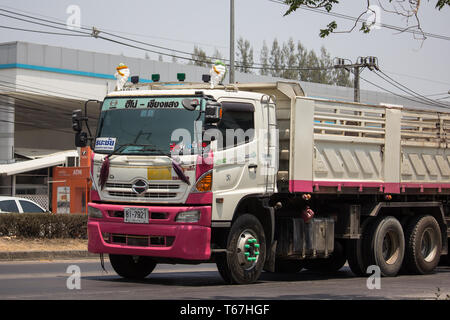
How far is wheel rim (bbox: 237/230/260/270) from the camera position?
12.7 m

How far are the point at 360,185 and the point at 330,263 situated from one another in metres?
2.35

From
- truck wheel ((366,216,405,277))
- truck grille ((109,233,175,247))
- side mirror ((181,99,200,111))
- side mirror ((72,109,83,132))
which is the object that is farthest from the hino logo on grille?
truck wheel ((366,216,405,277))

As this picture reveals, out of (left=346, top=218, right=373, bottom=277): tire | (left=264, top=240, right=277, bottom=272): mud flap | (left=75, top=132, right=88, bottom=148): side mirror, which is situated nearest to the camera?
(left=75, top=132, right=88, bottom=148): side mirror

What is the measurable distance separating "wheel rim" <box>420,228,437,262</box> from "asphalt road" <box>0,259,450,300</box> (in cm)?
40

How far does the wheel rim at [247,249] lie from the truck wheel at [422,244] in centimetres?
425

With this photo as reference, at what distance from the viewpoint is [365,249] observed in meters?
15.2

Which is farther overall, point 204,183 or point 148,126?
point 148,126

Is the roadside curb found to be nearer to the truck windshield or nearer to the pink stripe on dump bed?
the truck windshield

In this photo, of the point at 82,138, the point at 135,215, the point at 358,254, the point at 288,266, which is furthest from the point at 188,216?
the point at 288,266

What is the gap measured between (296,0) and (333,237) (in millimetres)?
5617

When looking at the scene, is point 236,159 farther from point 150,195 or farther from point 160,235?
point 160,235

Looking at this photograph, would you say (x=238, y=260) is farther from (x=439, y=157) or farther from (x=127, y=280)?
(x=439, y=157)

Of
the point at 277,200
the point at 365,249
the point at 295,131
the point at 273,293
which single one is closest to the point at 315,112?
the point at 295,131

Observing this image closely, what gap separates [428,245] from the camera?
1662cm
